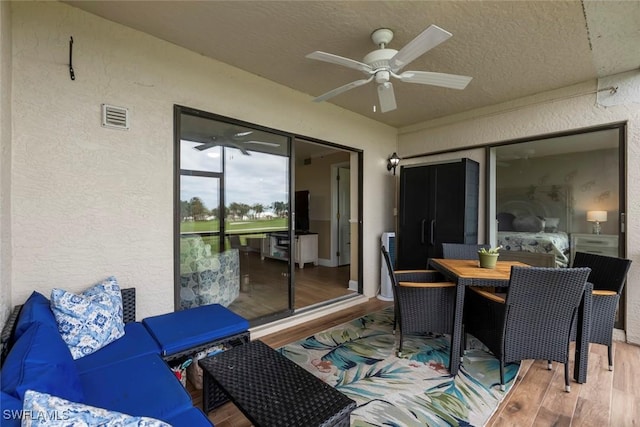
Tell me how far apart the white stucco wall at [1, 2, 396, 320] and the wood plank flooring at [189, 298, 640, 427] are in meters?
1.20

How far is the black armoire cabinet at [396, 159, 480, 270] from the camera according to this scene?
A: 3.64 metres

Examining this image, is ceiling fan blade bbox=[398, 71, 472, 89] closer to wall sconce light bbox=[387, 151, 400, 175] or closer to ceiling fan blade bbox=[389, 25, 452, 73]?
ceiling fan blade bbox=[389, 25, 452, 73]

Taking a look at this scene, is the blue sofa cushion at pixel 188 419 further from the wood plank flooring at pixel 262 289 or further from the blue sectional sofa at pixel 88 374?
the wood plank flooring at pixel 262 289

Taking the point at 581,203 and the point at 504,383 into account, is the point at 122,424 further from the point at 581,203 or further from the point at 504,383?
the point at 581,203

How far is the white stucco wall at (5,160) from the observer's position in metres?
1.45

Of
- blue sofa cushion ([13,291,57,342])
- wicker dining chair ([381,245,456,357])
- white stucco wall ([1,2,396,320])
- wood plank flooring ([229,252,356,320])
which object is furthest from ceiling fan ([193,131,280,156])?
wicker dining chair ([381,245,456,357])

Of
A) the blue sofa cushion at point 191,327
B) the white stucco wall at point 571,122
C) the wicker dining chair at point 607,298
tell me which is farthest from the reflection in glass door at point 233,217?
the wicker dining chair at point 607,298

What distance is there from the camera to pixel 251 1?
189cm

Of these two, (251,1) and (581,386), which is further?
(581,386)

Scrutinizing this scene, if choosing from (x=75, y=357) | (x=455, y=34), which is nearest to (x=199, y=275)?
(x=75, y=357)

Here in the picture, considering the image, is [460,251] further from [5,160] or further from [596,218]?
[5,160]

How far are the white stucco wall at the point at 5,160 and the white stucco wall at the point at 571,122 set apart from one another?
14.4 feet

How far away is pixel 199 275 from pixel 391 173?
334 centimetres

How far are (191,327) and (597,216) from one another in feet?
13.8
